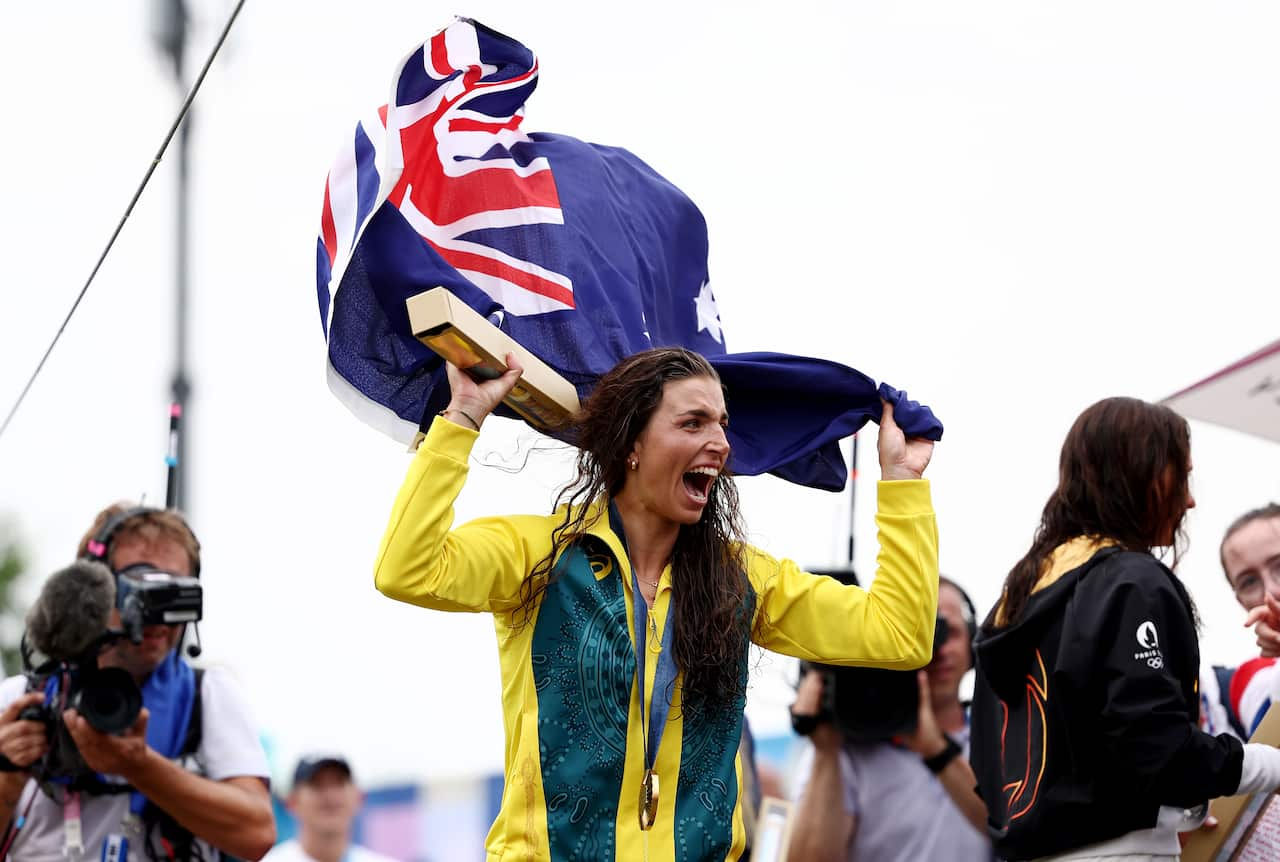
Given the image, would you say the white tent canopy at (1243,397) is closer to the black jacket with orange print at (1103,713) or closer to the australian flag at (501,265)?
the black jacket with orange print at (1103,713)

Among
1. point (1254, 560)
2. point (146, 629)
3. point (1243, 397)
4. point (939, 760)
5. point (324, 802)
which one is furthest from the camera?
point (324, 802)

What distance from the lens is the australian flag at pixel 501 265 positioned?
3.07 meters

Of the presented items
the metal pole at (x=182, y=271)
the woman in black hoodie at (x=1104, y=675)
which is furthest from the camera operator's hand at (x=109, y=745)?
the metal pole at (x=182, y=271)

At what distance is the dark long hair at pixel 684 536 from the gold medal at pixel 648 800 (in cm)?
17

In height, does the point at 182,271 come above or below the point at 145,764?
above

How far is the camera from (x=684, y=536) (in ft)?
9.71

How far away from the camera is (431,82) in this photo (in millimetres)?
3266

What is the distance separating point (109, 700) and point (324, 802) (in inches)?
102

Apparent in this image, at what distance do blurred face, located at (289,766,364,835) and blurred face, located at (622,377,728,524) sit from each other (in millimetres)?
3253

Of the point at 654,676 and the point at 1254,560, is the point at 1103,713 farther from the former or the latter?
the point at 1254,560

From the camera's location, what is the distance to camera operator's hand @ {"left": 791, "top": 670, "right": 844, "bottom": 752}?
4531mm

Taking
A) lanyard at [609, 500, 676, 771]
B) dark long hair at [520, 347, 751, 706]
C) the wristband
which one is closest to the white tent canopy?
dark long hair at [520, 347, 751, 706]

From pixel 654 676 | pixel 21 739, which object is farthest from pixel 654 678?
pixel 21 739

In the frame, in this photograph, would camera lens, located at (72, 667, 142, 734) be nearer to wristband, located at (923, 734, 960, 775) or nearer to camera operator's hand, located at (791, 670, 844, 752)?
camera operator's hand, located at (791, 670, 844, 752)
